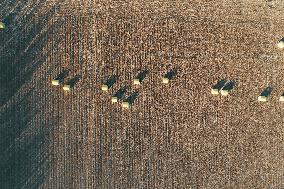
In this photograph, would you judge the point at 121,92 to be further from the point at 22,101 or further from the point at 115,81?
the point at 22,101

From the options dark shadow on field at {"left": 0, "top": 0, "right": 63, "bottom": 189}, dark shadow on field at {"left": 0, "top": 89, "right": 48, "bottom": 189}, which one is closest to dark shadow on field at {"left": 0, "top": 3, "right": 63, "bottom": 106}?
dark shadow on field at {"left": 0, "top": 0, "right": 63, "bottom": 189}

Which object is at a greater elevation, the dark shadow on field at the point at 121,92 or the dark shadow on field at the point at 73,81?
the dark shadow on field at the point at 73,81

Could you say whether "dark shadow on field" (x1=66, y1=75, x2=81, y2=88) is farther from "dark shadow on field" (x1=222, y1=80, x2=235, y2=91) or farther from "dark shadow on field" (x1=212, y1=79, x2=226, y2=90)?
"dark shadow on field" (x1=222, y1=80, x2=235, y2=91)

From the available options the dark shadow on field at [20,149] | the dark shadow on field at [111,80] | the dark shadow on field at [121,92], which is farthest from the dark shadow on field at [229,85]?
the dark shadow on field at [20,149]

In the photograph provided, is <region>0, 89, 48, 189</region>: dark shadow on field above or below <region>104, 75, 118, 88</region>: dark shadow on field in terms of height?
below

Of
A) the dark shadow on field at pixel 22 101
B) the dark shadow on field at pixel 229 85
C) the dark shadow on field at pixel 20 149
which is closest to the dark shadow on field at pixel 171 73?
the dark shadow on field at pixel 229 85

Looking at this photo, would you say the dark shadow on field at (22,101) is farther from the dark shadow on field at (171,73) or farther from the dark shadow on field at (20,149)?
the dark shadow on field at (171,73)

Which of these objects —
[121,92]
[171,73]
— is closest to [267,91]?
[171,73]

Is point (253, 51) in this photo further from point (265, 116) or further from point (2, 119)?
point (2, 119)

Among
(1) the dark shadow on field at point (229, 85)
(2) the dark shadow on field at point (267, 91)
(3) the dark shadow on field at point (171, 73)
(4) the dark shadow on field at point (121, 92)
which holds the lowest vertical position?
(4) the dark shadow on field at point (121, 92)
